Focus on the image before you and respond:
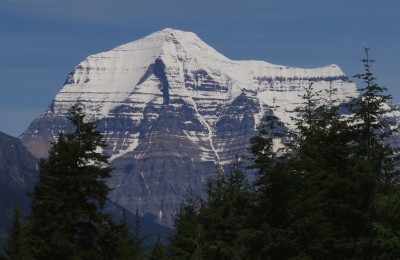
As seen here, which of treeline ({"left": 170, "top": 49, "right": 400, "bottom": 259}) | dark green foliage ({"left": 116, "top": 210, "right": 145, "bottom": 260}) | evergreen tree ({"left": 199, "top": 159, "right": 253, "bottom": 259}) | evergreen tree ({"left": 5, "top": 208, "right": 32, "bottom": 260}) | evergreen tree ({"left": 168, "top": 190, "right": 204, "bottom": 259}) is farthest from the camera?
evergreen tree ({"left": 5, "top": 208, "right": 32, "bottom": 260})

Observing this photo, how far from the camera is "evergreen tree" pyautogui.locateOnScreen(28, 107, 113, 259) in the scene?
48781 millimetres

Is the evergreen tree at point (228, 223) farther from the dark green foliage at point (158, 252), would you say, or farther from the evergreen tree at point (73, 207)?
the dark green foliage at point (158, 252)

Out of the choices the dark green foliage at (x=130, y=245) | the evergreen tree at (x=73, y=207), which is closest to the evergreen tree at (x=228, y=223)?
the evergreen tree at (x=73, y=207)

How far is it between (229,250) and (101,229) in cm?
736

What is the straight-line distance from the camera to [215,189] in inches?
2495

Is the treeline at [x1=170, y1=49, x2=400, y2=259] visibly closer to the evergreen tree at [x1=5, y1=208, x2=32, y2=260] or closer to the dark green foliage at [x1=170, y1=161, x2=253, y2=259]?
the dark green foliage at [x1=170, y1=161, x2=253, y2=259]

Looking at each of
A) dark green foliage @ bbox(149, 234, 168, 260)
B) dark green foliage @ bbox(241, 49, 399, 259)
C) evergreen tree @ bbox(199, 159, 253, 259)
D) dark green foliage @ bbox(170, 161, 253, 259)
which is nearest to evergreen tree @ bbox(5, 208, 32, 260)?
dark green foliage @ bbox(149, 234, 168, 260)

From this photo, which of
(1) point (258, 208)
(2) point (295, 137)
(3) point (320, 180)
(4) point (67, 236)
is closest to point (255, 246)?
(1) point (258, 208)

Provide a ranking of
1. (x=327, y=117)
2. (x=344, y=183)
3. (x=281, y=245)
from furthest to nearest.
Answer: (x=327, y=117), (x=344, y=183), (x=281, y=245)

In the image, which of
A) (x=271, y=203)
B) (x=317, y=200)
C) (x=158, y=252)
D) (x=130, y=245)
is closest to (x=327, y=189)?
(x=317, y=200)

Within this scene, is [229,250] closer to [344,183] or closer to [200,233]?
[200,233]

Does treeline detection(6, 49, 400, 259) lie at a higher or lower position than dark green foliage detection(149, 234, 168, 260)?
higher

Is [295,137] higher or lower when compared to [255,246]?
higher

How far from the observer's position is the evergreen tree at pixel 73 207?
160ft
